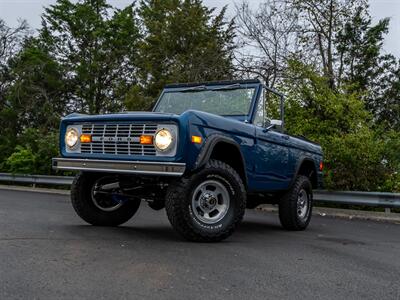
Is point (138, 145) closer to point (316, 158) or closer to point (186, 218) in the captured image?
point (186, 218)

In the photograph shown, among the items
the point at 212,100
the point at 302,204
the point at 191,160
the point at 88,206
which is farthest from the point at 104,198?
the point at 302,204

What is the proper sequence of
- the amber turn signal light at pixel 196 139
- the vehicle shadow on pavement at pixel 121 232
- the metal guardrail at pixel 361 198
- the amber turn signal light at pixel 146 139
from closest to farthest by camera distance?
1. the amber turn signal light at pixel 196 139
2. the amber turn signal light at pixel 146 139
3. the vehicle shadow on pavement at pixel 121 232
4. the metal guardrail at pixel 361 198

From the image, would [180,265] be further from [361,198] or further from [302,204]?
[361,198]

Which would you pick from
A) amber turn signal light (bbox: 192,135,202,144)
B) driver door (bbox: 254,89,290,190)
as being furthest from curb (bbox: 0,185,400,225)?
amber turn signal light (bbox: 192,135,202,144)

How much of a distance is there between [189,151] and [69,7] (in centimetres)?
2889

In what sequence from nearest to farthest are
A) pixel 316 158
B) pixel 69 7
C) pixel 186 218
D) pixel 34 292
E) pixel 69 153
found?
pixel 34 292 < pixel 186 218 < pixel 69 153 < pixel 316 158 < pixel 69 7

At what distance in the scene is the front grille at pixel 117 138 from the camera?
575cm

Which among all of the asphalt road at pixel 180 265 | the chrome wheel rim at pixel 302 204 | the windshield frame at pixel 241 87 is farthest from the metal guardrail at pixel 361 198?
the windshield frame at pixel 241 87

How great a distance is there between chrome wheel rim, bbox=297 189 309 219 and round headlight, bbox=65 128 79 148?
357cm

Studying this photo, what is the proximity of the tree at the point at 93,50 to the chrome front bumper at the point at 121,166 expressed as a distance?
22.9 m

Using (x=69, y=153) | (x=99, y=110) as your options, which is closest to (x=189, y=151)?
(x=69, y=153)

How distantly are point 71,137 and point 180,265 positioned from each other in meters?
2.74

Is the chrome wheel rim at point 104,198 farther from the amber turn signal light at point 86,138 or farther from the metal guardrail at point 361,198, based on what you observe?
the metal guardrail at point 361,198

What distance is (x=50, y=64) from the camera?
3008 cm
